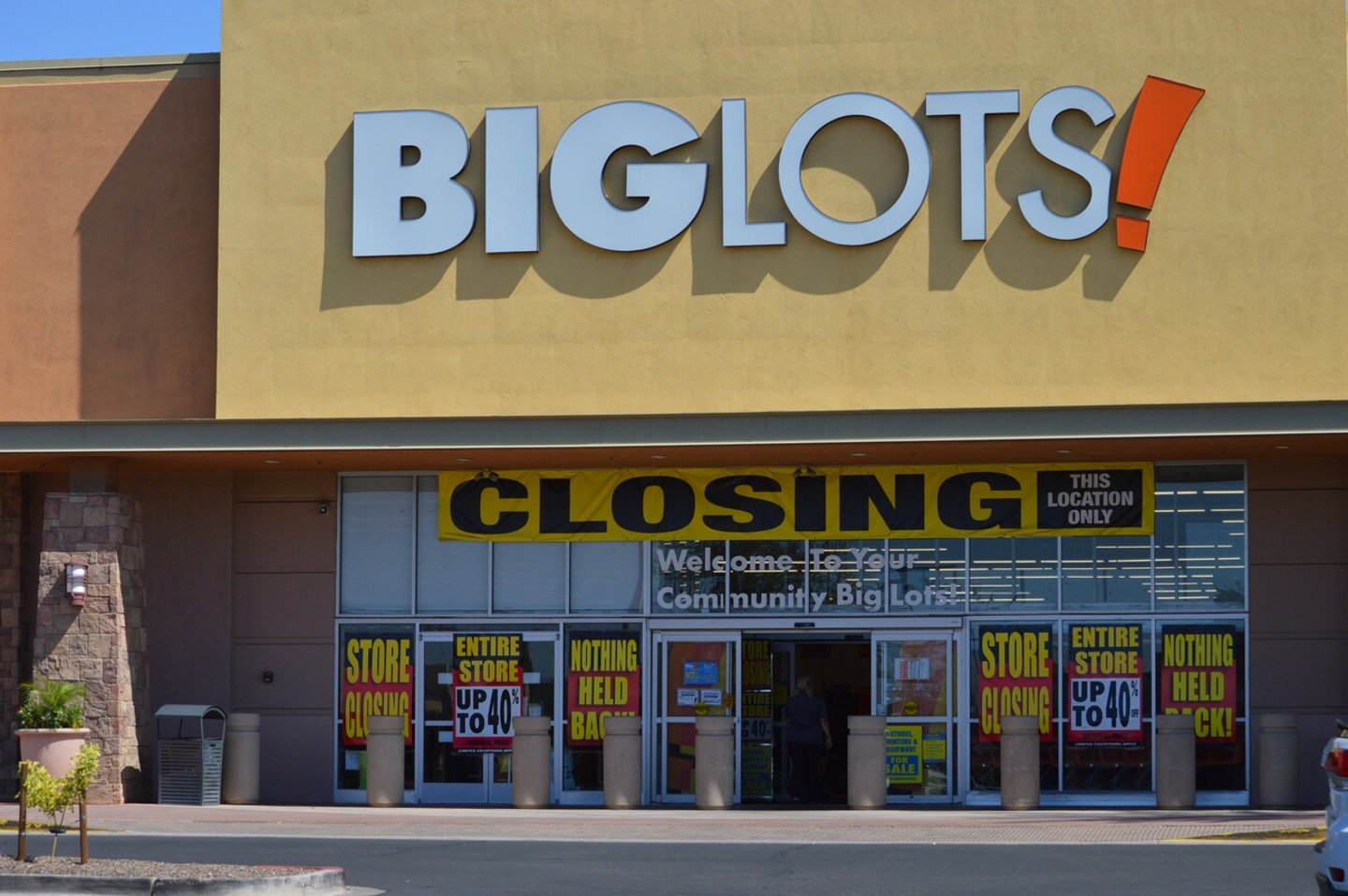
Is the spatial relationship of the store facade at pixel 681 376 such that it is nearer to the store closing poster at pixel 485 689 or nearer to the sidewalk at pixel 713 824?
the store closing poster at pixel 485 689

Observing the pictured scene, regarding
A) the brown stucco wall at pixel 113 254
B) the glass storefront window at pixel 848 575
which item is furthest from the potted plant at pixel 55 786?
the glass storefront window at pixel 848 575

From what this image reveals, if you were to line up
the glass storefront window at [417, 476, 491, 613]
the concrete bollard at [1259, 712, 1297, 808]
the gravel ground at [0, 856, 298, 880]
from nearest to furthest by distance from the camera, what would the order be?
the gravel ground at [0, 856, 298, 880] < the concrete bollard at [1259, 712, 1297, 808] < the glass storefront window at [417, 476, 491, 613]

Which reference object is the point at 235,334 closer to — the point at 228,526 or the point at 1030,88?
the point at 228,526

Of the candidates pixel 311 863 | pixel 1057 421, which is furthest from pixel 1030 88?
pixel 311 863

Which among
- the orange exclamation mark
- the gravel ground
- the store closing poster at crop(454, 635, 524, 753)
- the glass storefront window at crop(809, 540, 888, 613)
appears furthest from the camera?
the store closing poster at crop(454, 635, 524, 753)

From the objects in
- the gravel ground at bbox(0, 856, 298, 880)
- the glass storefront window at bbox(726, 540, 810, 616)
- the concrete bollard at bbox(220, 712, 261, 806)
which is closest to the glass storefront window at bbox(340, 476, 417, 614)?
the concrete bollard at bbox(220, 712, 261, 806)

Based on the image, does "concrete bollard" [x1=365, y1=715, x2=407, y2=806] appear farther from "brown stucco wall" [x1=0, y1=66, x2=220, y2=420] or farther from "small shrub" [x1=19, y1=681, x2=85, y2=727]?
"brown stucco wall" [x1=0, y1=66, x2=220, y2=420]

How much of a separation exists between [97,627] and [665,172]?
356 inches

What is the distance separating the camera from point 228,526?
985 inches

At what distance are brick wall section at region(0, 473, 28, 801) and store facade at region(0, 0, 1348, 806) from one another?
0.11m

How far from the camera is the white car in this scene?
32.5ft

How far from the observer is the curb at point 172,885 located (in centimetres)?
1370

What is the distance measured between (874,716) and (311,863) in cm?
897

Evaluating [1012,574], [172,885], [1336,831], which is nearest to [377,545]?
[1012,574]
